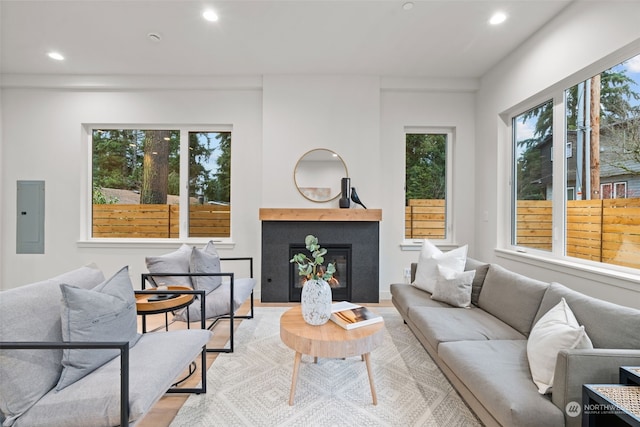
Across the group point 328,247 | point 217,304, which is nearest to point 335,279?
point 328,247

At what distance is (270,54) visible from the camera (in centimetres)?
322

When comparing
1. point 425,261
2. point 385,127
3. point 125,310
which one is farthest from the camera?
point 385,127

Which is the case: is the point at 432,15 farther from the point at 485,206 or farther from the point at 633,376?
the point at 633,376

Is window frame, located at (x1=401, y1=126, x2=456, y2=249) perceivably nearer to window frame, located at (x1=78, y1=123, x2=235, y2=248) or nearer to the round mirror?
the round mirror

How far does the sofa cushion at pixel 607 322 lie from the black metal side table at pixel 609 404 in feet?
0.97

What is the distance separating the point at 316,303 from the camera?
1.87m

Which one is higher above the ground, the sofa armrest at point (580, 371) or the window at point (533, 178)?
the window at point (533, 178)

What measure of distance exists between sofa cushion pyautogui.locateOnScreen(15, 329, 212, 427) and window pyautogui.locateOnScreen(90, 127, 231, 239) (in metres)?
2.64

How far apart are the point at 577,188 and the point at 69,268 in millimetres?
5843

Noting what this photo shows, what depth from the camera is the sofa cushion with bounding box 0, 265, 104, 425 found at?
1.07 metres

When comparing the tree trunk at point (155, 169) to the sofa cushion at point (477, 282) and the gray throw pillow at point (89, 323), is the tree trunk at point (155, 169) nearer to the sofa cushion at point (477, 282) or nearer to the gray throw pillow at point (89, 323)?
the gray throw pillow at point (89, 323)

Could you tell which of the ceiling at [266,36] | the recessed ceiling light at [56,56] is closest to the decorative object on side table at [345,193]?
the ceiling at [266,36]

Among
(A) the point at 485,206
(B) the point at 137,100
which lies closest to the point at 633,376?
(A) the point at 485,206

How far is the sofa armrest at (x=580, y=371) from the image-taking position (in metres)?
1.15
